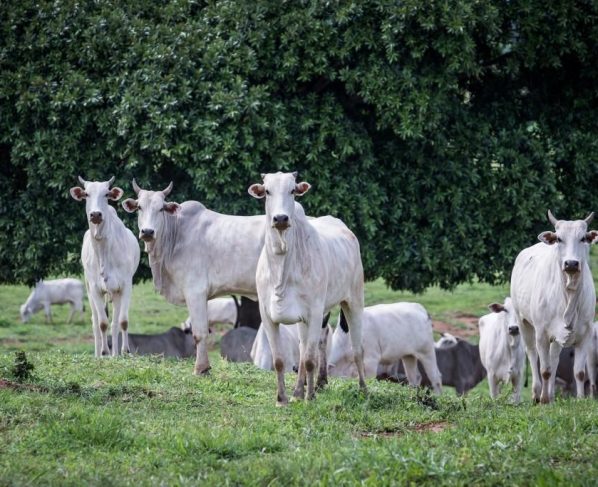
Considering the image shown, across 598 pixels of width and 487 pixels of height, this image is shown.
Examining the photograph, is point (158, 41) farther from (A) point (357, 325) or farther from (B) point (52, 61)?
(A) point (357, 325)

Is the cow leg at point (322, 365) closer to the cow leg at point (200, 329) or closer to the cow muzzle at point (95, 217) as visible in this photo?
the cow leg at point (200, 329)

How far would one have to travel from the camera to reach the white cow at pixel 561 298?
11.1 metres

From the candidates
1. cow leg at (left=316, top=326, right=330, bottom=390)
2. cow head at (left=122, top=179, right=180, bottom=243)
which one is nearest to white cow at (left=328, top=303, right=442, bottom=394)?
cow head at (left=122, top=179, right=180, bottom=243)

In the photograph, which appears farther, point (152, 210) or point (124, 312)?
point (124, 312)

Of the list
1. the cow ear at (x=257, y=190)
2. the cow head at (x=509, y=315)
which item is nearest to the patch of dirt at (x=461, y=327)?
the cow head at (x=509, y=315)

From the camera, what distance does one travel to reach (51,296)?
2588 centimetres

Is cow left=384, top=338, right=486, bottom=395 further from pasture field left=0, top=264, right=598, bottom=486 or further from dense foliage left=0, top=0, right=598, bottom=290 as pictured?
pasture field left=0, top=264, right=598, bottom=486

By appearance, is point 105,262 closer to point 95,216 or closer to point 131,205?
point 95,216

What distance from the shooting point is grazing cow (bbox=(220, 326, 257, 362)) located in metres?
18.8

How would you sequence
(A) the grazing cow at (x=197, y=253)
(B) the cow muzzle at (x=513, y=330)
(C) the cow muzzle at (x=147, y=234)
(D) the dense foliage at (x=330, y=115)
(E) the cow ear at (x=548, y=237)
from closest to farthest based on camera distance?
1. (E) the cow ear at (x=548, y=237)
2. (C) the cow muzzle at (x=147, y=234)
3. (A) the grazing cow at (x=197, y=253)
4. (B) the cow muzzle at (x=513, y=330)
5. (D) the dense foliage at (x=330, y=115)

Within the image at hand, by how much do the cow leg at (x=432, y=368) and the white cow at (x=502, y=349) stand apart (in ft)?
3.41

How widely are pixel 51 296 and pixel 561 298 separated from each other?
55.4ft

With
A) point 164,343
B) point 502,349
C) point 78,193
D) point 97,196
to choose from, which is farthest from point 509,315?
point 164,343

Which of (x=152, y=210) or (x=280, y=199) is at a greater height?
(x=280, y=199)
